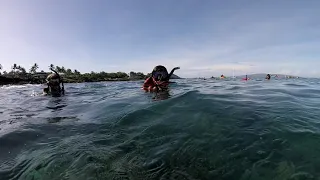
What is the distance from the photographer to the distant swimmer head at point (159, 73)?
22052mm

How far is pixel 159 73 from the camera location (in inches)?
876

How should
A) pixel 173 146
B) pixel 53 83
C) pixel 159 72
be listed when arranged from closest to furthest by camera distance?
pixel 173 146, pixel 159 72, pixel 53 83

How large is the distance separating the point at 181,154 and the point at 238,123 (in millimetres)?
2998

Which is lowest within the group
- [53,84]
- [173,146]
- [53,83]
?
[173,146]

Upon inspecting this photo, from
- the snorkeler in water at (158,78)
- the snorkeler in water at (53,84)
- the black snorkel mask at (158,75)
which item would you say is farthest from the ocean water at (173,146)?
the snorkeler in water at (53,84)

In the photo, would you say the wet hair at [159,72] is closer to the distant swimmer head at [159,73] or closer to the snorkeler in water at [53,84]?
the distant swimmer head at [159,73]

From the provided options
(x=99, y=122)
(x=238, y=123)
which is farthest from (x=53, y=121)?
(x=238, y=123)

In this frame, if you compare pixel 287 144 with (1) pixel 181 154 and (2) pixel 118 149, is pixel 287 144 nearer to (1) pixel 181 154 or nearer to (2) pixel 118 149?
(1) pixel 181 154

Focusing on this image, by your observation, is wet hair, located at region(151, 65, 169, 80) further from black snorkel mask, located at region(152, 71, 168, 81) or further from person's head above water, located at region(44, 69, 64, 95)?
person's head above water, located at region(44, 69, 64, 95)

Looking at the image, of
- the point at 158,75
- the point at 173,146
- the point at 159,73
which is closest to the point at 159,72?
the point at 159,73

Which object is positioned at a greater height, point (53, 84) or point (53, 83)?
point (53, 83)

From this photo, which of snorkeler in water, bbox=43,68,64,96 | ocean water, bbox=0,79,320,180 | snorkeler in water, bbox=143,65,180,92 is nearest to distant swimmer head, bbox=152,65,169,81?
snorkeler in water, bbox=143,65,180,92

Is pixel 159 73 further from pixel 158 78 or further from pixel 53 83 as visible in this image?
pixel 53 83

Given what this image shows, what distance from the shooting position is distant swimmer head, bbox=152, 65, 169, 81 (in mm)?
22052
